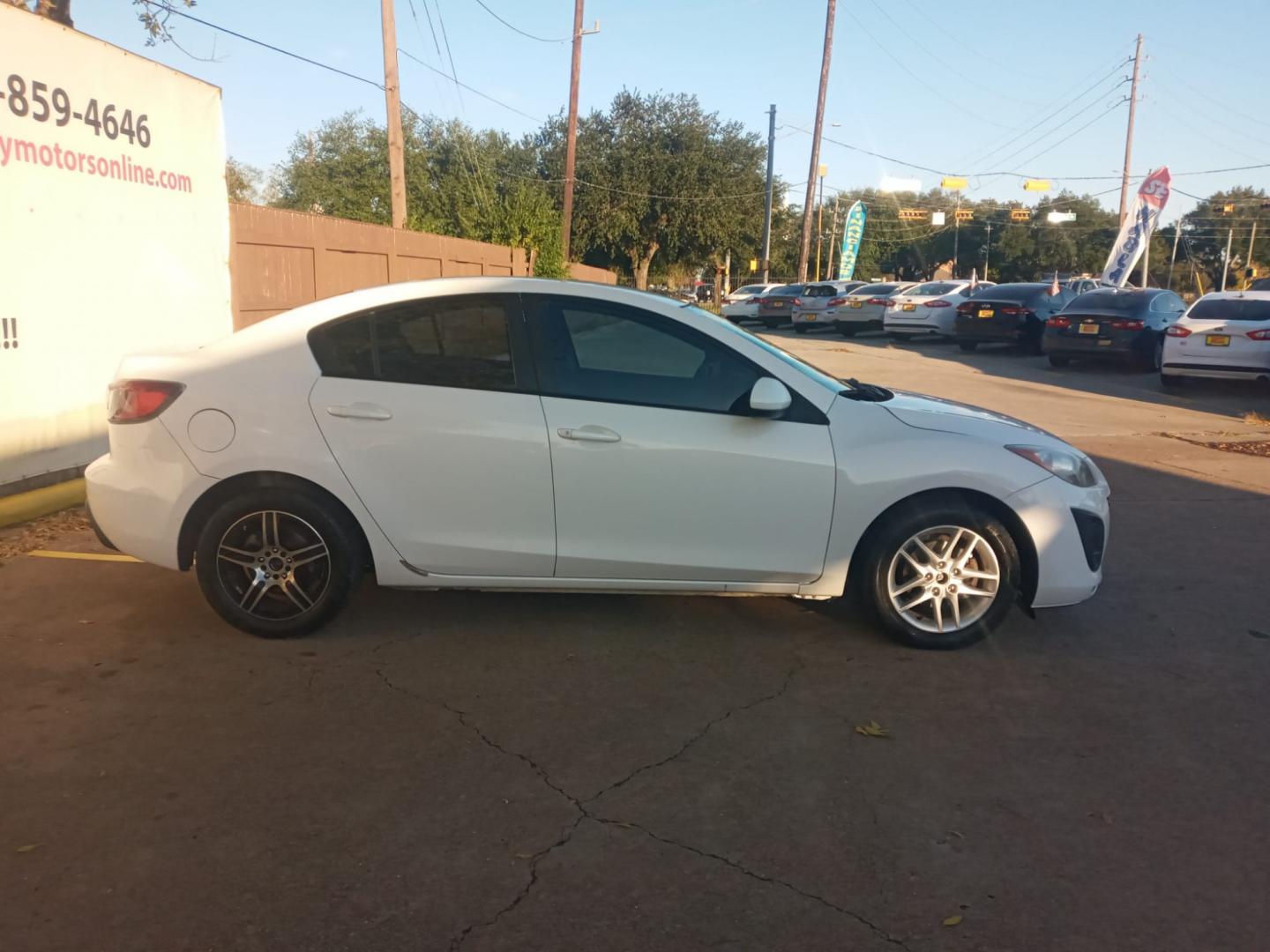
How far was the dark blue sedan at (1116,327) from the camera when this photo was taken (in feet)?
60.0

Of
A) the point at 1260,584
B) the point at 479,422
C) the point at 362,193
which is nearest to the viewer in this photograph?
the point at 479,422

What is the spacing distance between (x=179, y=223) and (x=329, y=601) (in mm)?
5184

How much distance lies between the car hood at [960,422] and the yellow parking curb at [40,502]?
17.8 ft

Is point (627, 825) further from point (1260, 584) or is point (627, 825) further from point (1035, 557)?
point (1260, 584)

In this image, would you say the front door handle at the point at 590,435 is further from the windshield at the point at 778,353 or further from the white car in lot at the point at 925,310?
the white car in lot at the point at 925,310

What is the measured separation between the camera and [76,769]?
3514 millimetres

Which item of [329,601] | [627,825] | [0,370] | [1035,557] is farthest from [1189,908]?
[0,370]

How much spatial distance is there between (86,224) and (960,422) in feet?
20.1

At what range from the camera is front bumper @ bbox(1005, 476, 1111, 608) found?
466 centimetres

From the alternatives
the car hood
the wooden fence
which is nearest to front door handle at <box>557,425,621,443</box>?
the car hood

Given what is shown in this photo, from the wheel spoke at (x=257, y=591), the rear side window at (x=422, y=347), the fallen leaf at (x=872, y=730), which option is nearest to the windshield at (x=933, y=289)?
the rear side window at (x=422, y=347)

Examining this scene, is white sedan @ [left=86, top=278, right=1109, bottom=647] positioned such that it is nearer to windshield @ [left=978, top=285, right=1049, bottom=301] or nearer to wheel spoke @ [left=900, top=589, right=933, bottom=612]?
wheel spoke @ [left=900, top=589, right=933, bottom=612]

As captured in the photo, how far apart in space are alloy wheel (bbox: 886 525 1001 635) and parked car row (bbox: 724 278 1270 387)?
40.5 ft

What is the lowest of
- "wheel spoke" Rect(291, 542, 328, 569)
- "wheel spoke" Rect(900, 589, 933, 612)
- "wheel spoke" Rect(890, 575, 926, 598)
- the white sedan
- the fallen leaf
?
the fallen leaf
